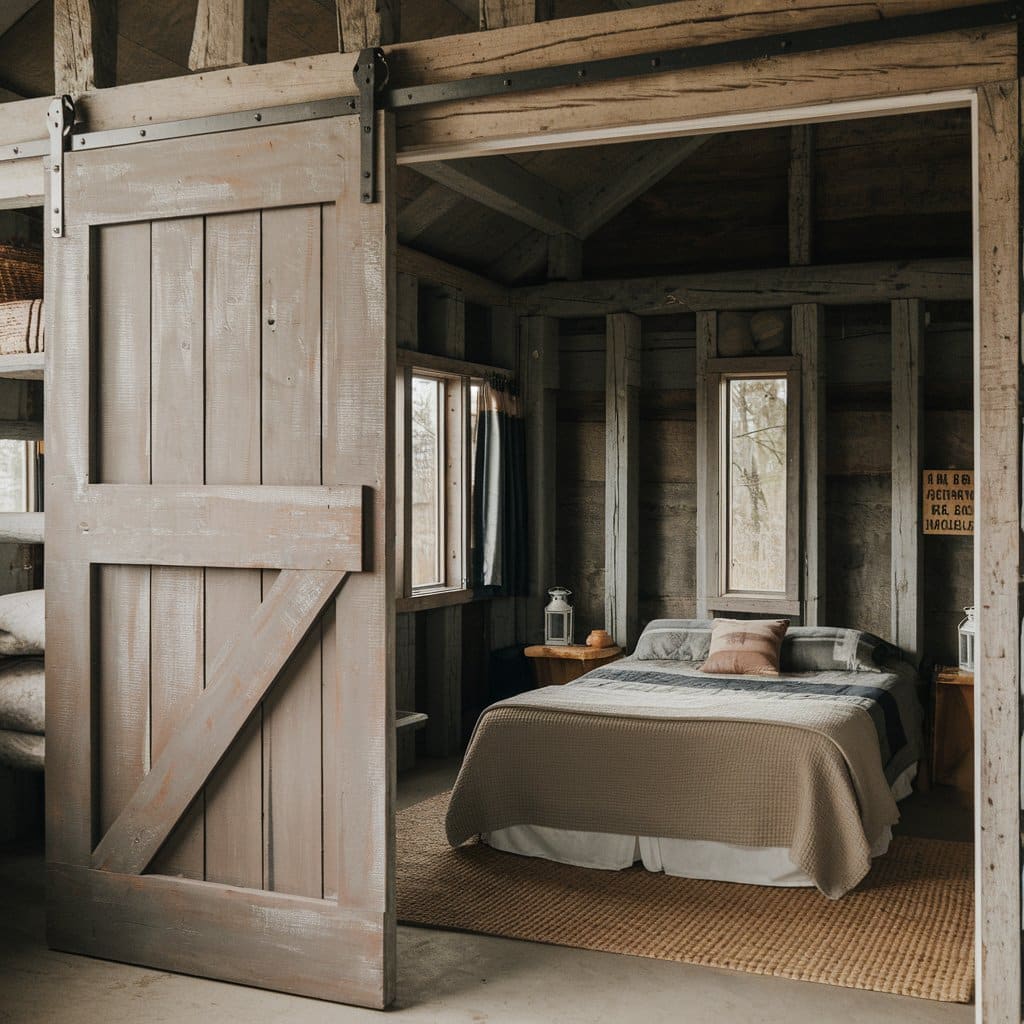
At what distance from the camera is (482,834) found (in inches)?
187

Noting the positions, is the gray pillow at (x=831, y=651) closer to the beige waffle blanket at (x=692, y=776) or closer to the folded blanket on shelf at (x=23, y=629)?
the beige waffle blanket at (x=692, y=776)

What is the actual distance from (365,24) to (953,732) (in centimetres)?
435

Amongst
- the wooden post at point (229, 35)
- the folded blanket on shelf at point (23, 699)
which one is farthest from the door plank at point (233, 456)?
the folded blanket on shelf at point (23, 699)

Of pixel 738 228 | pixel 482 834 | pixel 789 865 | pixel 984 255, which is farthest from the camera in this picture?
pixel 738 228

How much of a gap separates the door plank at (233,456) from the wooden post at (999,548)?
75.9 inches

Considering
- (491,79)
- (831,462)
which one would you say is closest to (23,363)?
(491,79)

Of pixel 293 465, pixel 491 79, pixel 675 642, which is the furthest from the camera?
pixel 675 642

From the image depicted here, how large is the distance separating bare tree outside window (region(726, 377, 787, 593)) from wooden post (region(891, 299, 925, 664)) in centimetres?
63

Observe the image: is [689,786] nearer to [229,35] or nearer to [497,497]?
[497,497]

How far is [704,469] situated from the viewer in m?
6.61

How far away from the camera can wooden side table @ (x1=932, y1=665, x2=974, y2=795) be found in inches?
227

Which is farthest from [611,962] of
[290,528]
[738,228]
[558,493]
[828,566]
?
[738,228]

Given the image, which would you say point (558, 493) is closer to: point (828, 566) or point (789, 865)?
point (828, 566)

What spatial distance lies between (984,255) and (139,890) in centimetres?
287
